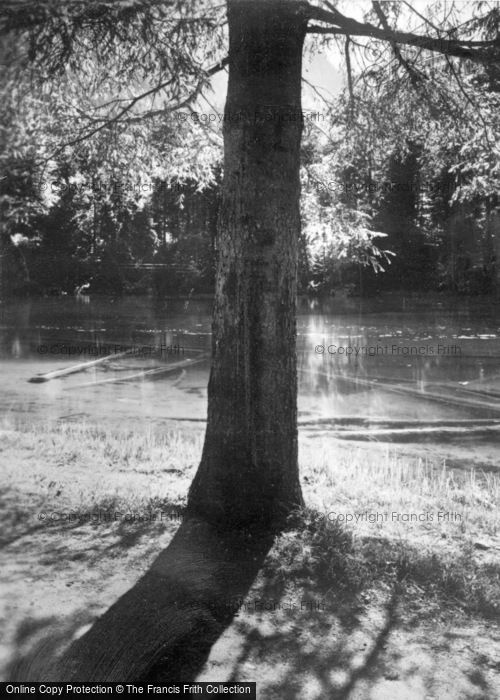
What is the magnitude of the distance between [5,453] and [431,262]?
31.7 meters

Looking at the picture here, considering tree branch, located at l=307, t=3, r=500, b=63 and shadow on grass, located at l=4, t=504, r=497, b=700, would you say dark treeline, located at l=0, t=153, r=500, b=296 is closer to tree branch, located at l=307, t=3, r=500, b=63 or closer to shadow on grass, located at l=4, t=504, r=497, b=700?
tree branch, located at l=307, t=3, r=500, b=63

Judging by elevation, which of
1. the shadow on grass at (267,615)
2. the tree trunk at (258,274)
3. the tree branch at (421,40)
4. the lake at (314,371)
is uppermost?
the tree branch at (421,40)

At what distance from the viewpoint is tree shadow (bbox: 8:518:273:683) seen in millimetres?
3396

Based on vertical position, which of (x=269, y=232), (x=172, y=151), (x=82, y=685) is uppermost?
(x=172, y=151)

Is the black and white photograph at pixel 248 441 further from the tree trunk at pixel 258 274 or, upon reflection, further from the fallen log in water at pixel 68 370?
the fallen log in water at pixel 68 370

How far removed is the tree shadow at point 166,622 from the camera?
3396 millimetres

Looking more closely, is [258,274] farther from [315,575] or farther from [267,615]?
[267,615]

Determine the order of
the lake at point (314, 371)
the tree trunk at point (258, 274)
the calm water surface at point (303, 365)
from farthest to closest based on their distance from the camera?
the calm water surface at point (303, 365) → the lake at point (314, 371) → the tree trunk at point (258, 274)

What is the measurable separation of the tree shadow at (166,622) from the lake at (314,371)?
477cm

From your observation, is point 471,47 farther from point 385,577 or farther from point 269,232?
point 385,577

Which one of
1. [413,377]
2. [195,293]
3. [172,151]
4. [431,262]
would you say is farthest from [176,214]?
[172,151]

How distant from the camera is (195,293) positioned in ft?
128

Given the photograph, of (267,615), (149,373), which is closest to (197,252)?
(149,373)

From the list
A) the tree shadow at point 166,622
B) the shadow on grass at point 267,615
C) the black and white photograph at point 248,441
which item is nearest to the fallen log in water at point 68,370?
the black and white photograph at point 248,441
